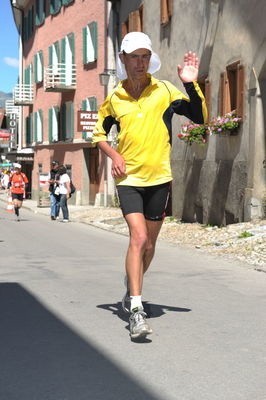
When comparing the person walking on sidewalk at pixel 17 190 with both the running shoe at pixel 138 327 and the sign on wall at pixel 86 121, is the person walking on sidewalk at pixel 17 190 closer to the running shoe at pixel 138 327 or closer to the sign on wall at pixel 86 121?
the sign on wall at pixel 86 121

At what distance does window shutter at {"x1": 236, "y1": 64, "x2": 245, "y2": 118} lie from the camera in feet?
45.5

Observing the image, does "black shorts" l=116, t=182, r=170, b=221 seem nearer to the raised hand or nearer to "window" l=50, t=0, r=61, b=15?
the raised hand

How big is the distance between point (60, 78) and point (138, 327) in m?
27.9

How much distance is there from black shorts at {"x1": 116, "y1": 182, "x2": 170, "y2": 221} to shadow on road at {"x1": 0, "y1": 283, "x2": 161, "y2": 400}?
1.05 m

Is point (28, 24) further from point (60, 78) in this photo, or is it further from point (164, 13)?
point (164, 13)

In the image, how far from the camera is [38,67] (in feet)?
121

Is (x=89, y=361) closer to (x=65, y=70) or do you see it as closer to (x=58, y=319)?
(x=58, y=319)

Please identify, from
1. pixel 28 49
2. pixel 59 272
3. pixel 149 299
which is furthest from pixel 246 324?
pixel 28 49

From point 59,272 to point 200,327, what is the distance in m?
3.52

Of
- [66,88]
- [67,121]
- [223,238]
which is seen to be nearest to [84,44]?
[66,88]

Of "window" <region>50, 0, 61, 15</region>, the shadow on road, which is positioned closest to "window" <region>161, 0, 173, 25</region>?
the shadow on road

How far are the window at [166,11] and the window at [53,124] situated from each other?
14.7m

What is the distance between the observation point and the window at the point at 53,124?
33.1 meters

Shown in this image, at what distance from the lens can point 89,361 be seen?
13.6ft
